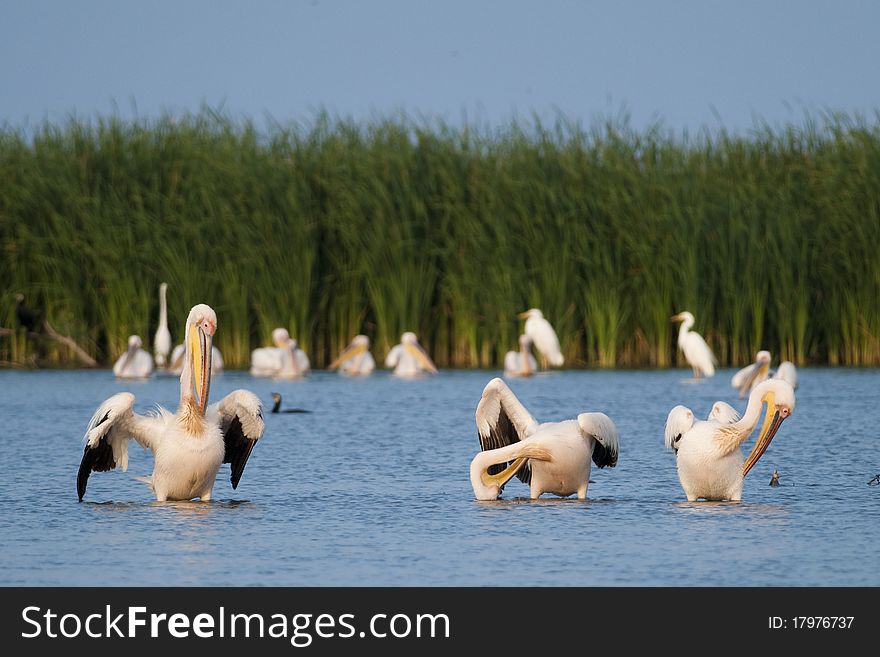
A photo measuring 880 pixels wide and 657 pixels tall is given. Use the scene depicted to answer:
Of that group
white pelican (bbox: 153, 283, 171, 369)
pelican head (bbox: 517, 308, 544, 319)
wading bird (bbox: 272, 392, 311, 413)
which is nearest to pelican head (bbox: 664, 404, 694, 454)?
wading bird (bbox: 272, 392, 311, 413)

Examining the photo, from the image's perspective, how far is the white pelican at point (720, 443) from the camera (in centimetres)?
853

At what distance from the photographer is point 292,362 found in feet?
65.1

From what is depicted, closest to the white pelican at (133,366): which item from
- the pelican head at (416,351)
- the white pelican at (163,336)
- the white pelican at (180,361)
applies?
the white pelican at (180,361)

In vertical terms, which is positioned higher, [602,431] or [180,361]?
[180,361]

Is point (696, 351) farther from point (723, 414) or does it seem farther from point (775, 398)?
point (775, 398)

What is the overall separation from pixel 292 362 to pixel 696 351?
201 inches

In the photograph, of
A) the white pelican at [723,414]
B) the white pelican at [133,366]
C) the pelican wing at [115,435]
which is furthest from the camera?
the white pelican at [133,366]

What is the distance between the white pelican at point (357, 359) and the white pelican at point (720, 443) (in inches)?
462

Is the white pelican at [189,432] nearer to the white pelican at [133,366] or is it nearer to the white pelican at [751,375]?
the white pelican at [751,375]

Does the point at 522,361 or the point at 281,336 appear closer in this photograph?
the point at 522,361

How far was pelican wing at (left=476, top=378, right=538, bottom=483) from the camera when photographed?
907 centimetres

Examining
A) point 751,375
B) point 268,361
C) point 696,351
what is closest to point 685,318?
point 696,351

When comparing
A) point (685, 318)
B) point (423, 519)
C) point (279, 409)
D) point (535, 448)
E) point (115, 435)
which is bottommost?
point (423, 519)

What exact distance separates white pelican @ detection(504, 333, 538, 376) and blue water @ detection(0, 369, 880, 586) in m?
5.80
